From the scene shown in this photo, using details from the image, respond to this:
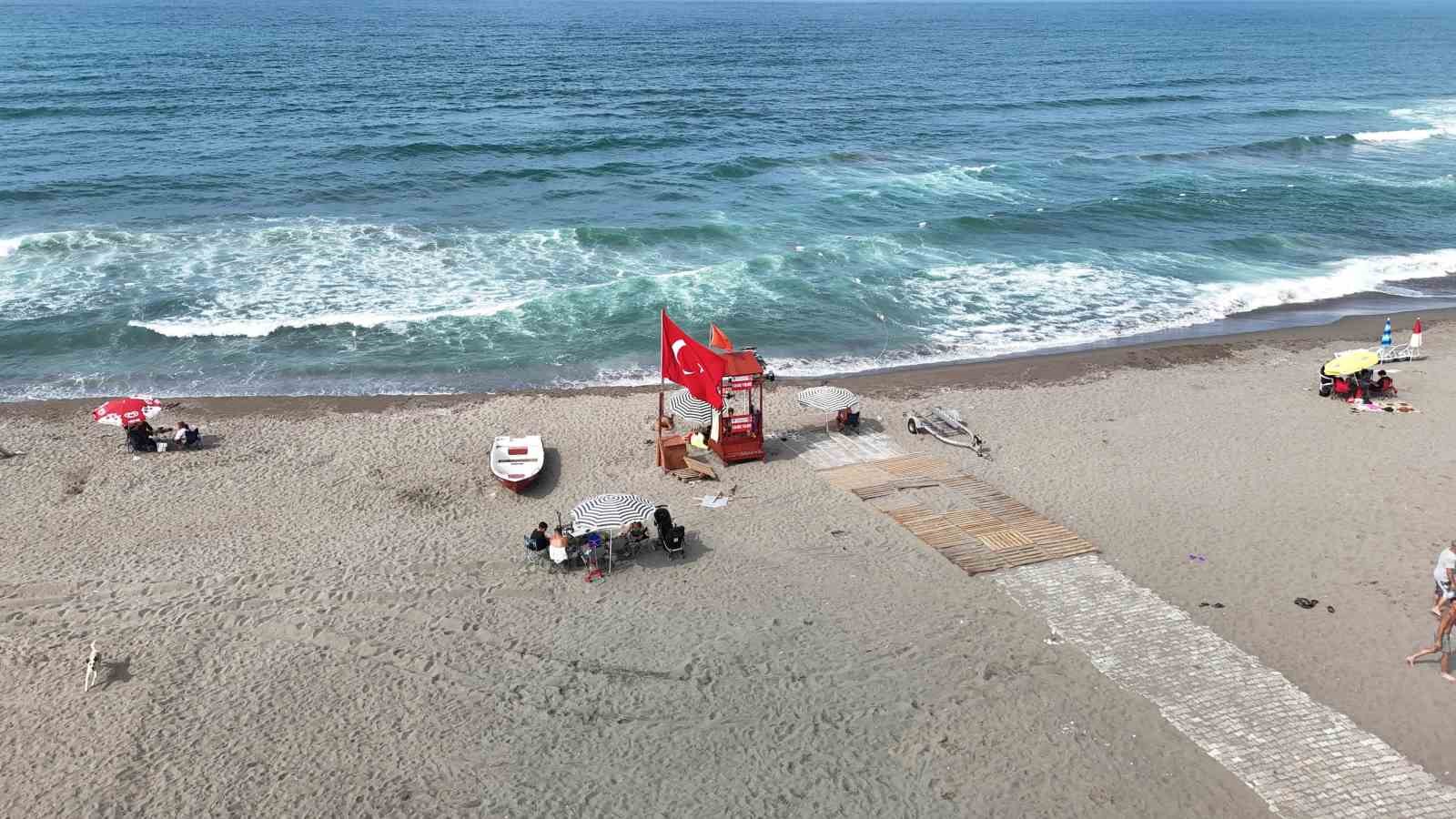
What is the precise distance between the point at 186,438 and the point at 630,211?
75.1ft

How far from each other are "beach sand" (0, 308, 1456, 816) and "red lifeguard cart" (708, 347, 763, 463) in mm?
561

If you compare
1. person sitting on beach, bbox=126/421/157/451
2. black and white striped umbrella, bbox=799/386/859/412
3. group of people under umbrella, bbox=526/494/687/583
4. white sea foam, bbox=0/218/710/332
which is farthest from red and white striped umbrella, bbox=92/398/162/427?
black and white striped umbrella, bbox=799/386/859/412

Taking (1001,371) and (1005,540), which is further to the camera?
(1001,371)

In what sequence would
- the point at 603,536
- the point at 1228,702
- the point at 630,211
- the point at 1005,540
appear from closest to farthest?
the point at 1228,702, the point at 603,536, the point at 1005,540, the point at 630,211

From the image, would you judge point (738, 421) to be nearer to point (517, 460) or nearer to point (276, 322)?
point (517, 460)

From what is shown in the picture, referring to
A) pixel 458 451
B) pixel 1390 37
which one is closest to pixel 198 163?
pixel 458 451

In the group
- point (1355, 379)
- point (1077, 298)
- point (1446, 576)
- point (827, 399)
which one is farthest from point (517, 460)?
point (1077, 298)

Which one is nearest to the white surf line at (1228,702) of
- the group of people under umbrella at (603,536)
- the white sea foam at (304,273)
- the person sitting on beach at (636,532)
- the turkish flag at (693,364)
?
the group of people under umbrella at (603,536)

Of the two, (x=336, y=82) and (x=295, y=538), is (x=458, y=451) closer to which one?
(x=295, y=538)

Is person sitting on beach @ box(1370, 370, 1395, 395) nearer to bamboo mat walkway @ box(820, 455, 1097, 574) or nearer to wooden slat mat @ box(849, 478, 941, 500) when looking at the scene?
bamboo mat walkway @ box(820, 455, 1097, 574)

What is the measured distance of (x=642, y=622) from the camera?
47.3 feet

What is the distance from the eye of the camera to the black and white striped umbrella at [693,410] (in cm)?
2012

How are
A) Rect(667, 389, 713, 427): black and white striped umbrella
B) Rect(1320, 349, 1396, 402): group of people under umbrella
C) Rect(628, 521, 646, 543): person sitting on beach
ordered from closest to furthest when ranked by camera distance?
Rect(628, 521, 646, 543): person sitting on beach → Rect(667, 389, 713, 427): black and white striped umbrella → Rect(1320, 349, 1396, 402): group of people under umbrella

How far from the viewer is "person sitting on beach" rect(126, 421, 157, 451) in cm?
2020
